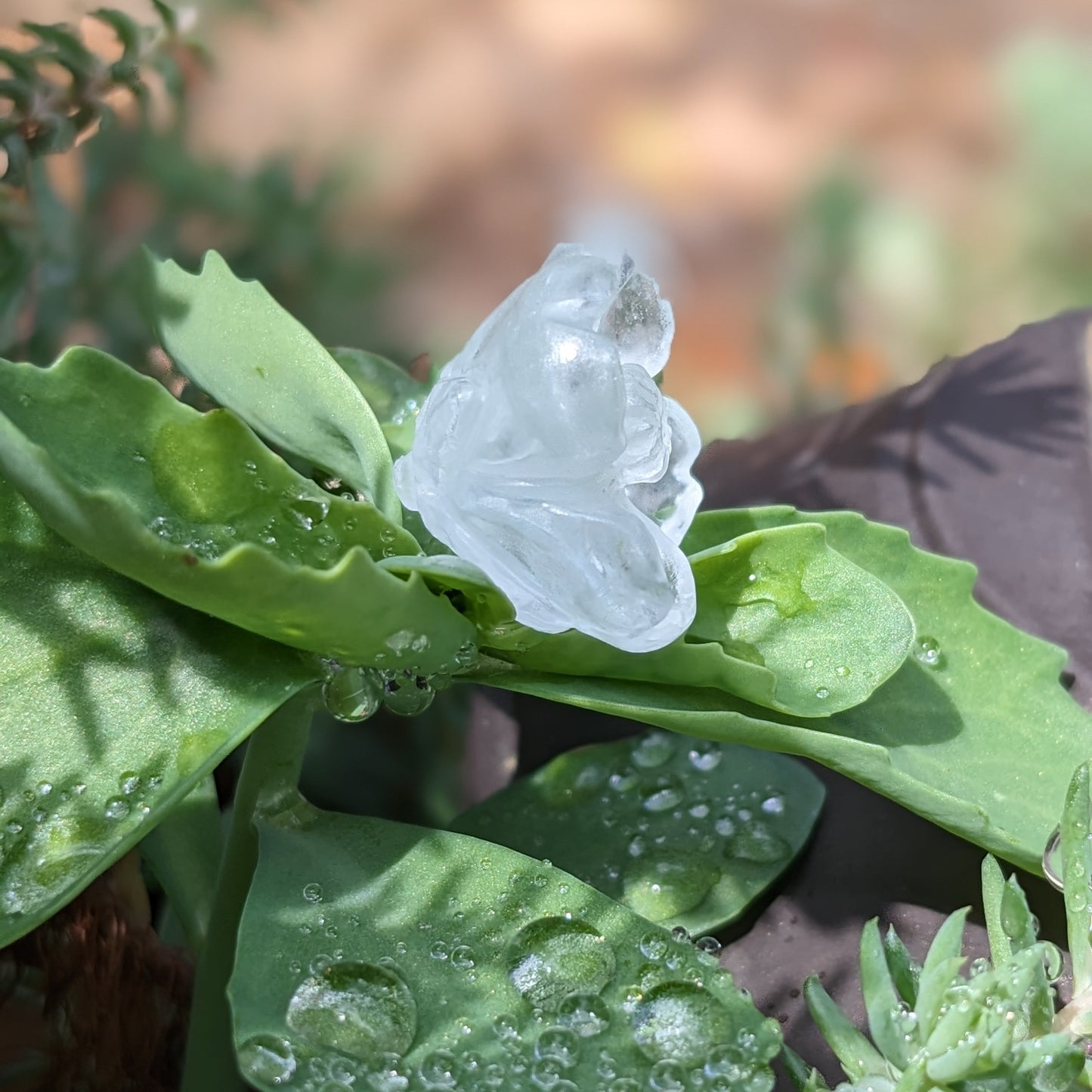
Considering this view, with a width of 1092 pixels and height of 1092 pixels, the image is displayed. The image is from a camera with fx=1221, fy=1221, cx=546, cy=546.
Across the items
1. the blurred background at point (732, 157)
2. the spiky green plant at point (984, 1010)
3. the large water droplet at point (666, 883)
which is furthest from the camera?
the blurred background at point (732, 157)

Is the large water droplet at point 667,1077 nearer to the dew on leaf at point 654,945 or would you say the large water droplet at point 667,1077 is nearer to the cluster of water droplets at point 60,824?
the dew on leaf at point 654,945

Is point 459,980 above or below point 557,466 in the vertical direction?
below

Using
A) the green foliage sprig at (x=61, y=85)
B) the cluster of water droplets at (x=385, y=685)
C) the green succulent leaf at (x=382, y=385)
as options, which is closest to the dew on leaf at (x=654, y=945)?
the cluster of water droplets at (x=385, y=685)

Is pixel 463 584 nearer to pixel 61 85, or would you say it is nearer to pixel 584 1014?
pixel 584 1014

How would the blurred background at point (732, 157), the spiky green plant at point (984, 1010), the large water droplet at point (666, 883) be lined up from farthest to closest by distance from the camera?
the blurred background at point (732, 157)
the large water droplet at point (666, 883)
the spiky green plant at point (984, 1010)

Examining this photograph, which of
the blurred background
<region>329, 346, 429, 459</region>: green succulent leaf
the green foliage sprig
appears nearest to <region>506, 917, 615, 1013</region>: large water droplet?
<region>329, 346, 429, 459</region>: green succulent leaf

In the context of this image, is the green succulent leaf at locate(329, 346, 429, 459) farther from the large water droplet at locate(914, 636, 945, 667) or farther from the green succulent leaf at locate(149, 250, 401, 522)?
the large water droplet at locate(914, 636, 945, 667)

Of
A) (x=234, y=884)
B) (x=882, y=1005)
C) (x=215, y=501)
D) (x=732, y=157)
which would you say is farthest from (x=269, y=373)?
(x=732, y=157)
